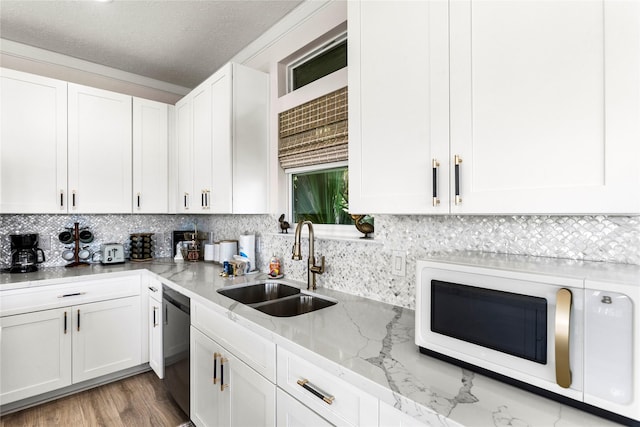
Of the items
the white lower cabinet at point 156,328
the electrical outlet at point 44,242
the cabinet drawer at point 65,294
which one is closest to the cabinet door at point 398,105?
the white lower cabinet at point 156,328

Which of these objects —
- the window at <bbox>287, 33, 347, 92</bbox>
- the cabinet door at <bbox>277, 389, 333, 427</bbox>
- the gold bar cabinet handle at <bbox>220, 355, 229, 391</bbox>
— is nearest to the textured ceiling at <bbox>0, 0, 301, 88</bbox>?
the window at <bbox>287, 33, 347, 92</bbox>

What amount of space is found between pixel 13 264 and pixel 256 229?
1858 mm

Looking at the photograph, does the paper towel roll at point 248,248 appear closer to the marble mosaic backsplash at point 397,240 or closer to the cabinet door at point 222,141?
the marble mosaic backsplash at point 397,240

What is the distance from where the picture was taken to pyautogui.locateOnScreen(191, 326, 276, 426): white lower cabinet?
1.34m

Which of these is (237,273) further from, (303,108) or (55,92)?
(55,92)

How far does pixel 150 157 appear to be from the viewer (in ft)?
9.79

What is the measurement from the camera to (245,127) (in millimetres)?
2330

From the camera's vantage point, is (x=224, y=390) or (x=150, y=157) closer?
(x=224, y=390)

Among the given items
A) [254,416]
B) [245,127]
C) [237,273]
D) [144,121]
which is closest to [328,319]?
[254,416]

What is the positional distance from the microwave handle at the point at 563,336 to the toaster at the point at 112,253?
10.3 feet

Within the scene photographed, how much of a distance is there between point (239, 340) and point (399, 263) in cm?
81

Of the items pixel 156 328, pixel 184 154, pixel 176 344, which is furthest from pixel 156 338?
pixel 184 154

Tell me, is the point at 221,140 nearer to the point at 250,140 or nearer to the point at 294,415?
the point at 250,140

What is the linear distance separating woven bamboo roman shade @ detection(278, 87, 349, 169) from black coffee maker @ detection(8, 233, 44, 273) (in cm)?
201
